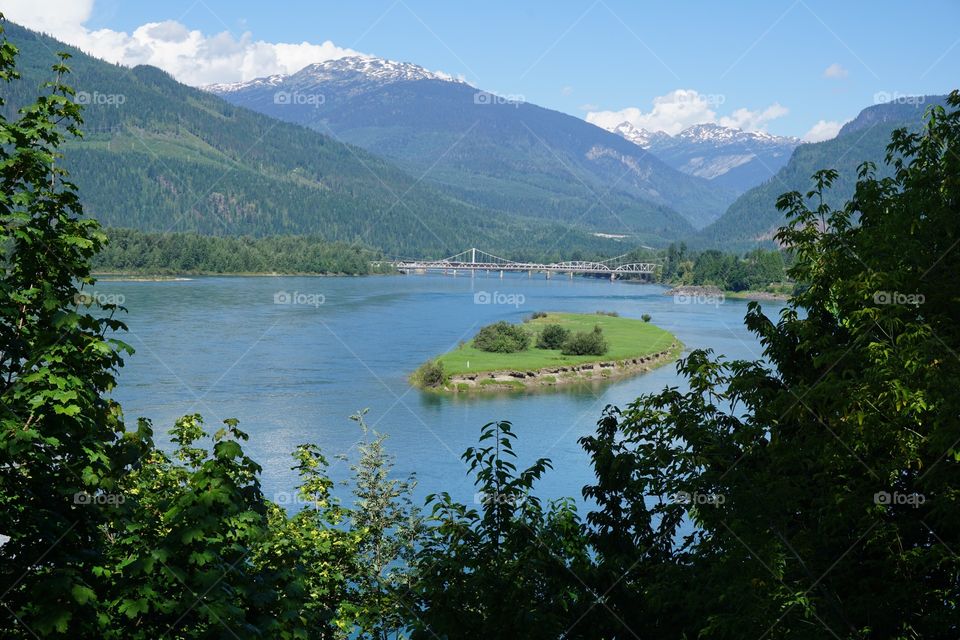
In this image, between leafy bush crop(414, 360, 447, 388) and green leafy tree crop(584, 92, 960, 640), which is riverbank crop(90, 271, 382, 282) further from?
green leafy tree crop(584, 92, 960, 640)

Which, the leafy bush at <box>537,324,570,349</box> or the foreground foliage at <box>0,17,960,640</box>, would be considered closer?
the foreground foliage at <box>0,17,960,640</box>

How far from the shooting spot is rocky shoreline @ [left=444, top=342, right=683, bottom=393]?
138 ft

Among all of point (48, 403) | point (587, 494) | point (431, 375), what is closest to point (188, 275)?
point (431, 375)

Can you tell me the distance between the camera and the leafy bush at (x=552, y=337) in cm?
5346

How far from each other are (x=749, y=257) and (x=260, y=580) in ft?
409

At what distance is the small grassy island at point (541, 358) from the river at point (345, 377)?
4.45 feet

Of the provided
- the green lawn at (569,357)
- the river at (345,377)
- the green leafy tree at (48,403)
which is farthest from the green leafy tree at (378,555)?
the green lawn at (569,357)

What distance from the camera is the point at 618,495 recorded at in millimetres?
9227

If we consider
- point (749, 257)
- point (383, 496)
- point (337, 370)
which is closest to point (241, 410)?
point (337, 370)

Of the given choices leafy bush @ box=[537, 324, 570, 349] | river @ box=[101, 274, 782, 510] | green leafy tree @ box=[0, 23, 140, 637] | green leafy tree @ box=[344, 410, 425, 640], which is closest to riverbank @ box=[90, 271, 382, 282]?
river @ box=[101, 274, 782, 510]

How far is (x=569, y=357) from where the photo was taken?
163 ft

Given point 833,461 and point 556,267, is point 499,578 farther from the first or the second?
point 556,267

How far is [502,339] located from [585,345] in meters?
4.41

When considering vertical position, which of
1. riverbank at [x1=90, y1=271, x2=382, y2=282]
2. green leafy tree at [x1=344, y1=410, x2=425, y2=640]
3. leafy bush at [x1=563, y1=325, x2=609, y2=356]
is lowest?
leafy bush at [x1=563, y1=325, x2=609, y2=356]
